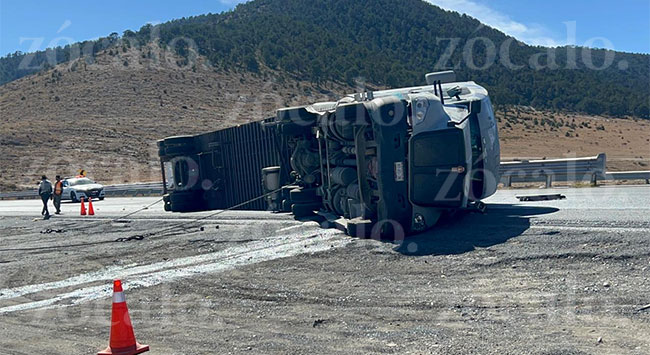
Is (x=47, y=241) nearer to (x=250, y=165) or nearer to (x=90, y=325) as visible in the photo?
(x=250, y=165)

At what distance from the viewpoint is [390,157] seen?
33.2ft

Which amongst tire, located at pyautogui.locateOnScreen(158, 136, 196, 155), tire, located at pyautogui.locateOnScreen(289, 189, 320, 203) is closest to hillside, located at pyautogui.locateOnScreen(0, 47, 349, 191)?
tire, located at pyautogui.locateOnScreen(158, 136, 196, 155)

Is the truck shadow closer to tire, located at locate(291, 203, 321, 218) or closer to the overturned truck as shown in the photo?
the overturned truck

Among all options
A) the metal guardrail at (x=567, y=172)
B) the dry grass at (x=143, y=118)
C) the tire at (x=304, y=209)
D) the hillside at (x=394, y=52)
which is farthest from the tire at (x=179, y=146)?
the hillside at (x=394, y=52)

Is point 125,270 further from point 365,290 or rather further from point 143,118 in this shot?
point 143,118

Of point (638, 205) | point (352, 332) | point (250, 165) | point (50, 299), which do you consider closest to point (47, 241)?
point (250, 165)

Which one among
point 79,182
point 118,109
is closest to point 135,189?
point 79,182

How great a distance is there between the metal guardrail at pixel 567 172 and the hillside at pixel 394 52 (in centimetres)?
4844

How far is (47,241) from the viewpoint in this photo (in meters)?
14.8

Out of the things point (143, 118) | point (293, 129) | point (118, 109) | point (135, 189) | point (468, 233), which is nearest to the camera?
point (468, 233)

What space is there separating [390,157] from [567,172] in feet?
41.6

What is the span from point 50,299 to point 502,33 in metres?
111

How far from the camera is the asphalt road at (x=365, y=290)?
5.49 metres

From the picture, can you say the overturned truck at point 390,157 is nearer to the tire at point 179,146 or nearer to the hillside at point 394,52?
the tire at point 179,146
